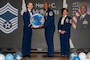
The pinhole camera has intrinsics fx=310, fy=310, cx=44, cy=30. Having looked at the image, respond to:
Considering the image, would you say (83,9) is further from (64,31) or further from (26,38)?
(26,38)

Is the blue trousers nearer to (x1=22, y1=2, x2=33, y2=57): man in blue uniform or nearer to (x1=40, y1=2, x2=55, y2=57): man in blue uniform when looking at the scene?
(x1=22, y1=2, x2=33, y2=57): man in blue uniform

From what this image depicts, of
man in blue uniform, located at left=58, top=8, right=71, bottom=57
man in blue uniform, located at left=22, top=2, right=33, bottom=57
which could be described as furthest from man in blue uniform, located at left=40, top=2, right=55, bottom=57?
man in blue uniform, located at left=22, top=2, right=33, bottom=57

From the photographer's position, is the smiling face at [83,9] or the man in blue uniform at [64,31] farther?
the smiling face at [83,9]

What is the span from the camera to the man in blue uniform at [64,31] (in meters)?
8.08

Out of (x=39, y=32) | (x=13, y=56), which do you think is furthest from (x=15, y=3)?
(x=13, y=56)

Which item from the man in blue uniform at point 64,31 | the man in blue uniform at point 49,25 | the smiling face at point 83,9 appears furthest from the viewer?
the smiling face at point 83,9

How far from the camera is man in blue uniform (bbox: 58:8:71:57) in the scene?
26.5 feet

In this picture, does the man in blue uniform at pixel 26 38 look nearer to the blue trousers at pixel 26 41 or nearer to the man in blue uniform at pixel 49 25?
the blue trousers at pixel 26 41

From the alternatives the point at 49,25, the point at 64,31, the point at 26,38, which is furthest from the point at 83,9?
the point at 26,38

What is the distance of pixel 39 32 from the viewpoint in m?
8.98

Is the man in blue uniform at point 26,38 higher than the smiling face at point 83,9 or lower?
lower

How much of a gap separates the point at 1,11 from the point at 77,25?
223 centimetres

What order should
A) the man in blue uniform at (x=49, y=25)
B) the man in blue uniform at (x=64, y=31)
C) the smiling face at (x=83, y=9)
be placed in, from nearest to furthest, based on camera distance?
the man in blue uniform at (x=49, y=25)
the man in blue uniform at (x=64, y=31)
the smiling face at (x=83, y=9)

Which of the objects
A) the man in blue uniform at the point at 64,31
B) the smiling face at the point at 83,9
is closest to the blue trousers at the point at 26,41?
the man in blue uniform at the point at 64,31
